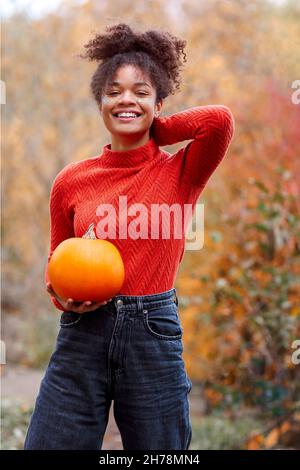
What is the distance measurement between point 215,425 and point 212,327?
4.19ft

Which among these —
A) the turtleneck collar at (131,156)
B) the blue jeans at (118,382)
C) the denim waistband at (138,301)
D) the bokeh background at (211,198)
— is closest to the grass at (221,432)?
the bokeh background at (211,198)

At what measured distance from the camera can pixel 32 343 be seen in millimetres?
8633

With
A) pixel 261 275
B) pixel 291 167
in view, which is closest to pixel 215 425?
pixel 261 275

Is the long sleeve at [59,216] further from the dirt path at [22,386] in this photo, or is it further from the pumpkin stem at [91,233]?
the dirt path at [22,386]

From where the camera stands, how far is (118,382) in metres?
2.02

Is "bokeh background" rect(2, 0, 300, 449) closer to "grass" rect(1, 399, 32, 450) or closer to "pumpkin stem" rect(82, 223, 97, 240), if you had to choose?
"grass" rect(1, 399, 32, 450)

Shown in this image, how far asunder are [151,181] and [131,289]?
0.34 m

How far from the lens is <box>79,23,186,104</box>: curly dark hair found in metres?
2.20

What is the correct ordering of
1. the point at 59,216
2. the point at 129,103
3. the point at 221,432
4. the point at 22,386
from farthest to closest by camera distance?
the point at 22,386
the point at 221,432
the point at 59,216
the point at 129,103

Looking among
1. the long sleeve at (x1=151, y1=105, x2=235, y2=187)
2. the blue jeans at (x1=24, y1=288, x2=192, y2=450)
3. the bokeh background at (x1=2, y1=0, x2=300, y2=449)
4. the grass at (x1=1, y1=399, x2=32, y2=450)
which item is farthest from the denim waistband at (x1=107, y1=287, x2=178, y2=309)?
A: the grass at (x1=1, y1=399, x2=32, y2=450)

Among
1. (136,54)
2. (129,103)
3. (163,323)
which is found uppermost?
(136,54)

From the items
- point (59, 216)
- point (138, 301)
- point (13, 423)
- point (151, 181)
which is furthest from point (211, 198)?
point (138, 301)

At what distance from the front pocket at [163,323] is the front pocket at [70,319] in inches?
8.4

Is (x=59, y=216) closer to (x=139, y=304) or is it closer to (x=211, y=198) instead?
(x=139, y=304)
